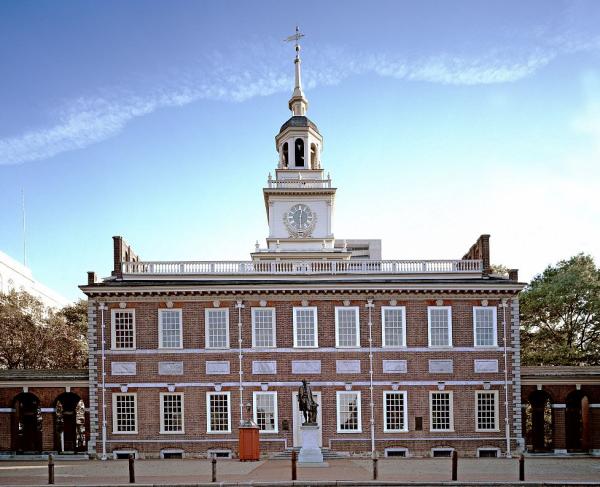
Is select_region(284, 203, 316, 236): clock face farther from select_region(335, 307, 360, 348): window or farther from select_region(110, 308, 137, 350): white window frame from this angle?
select_region(110, 308, 137, 350): white window frame

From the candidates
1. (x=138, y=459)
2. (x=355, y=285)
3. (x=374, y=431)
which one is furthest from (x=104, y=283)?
(x=374, y=431)

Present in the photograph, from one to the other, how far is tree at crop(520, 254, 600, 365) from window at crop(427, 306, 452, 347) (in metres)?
12.7

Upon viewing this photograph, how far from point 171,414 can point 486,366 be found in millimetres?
15576

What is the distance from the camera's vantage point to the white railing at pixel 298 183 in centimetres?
5281

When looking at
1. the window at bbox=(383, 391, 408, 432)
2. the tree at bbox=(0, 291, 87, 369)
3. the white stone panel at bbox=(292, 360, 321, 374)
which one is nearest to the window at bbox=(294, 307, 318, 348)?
the white stone panel at bbox=(292, 360, 321, 374)

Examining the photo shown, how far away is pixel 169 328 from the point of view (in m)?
38.6

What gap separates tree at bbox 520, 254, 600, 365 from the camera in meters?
48.2

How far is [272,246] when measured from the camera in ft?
171

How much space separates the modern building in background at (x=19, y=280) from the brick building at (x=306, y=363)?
55445 mm

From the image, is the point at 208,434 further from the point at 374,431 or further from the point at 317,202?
the point at 317,202

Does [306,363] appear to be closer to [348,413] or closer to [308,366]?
[308,366]

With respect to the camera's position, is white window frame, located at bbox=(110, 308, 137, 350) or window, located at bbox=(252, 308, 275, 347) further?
window, located at bbox=(252, 308, 275, 347)

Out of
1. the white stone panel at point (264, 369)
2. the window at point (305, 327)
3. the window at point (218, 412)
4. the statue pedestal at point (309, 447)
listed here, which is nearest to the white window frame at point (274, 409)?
the white stone panel at point (264, 369)

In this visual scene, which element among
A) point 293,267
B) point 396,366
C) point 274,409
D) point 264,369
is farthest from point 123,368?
point 396,366
